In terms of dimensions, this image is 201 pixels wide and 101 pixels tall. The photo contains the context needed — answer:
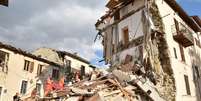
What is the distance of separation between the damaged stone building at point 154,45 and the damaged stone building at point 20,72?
9.45m

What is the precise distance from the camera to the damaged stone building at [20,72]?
27655 millimetres

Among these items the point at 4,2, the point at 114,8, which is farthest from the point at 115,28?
the point at 4,2

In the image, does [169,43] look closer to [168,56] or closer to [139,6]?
[168,56]

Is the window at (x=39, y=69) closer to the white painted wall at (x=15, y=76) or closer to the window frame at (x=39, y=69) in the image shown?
the window frame at (x=39, y=69)

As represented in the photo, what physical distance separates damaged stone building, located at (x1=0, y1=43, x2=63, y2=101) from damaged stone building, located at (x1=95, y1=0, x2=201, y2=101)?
31.0 ft

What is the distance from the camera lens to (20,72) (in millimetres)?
29453

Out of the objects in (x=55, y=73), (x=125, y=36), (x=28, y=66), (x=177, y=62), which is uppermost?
(x=125, y=36)

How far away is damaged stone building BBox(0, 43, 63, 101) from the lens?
90.7 feet

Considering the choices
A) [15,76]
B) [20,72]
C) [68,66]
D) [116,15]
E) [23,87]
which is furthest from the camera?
[68,66]

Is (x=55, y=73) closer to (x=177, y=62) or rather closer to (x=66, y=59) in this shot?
(x=66, y=59)

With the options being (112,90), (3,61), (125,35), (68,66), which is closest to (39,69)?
(3,61)

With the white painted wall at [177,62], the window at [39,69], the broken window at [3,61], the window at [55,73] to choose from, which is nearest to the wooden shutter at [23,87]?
the window at [39,69]

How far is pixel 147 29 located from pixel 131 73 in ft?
14.3

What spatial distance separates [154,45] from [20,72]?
1670 centimetres
